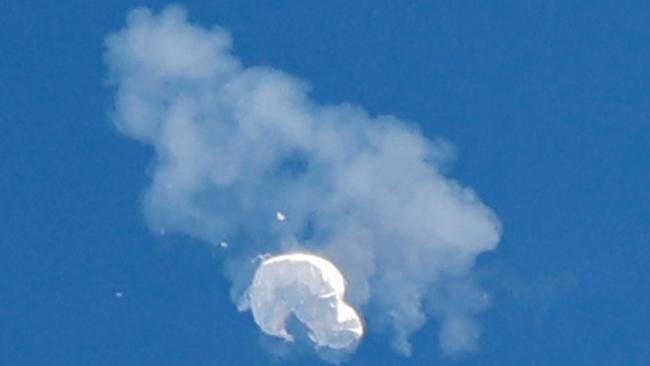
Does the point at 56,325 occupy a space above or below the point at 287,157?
below

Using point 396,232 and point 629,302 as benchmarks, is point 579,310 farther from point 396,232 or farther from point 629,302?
point 396,232

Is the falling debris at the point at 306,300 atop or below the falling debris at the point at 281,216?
below

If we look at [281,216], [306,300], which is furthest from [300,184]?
[306,300]

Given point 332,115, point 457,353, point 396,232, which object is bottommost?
point 457,353

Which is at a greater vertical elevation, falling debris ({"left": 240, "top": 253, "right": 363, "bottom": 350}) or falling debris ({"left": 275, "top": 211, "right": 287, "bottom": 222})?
falling debris ({"left": 275, "top": 211, "right": 287, "bottom": 222})

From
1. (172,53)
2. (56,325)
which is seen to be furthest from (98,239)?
(172,53)

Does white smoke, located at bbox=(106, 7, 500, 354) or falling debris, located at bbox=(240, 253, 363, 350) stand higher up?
white smoke, located at bbox=(106, 7, 500, 354)
